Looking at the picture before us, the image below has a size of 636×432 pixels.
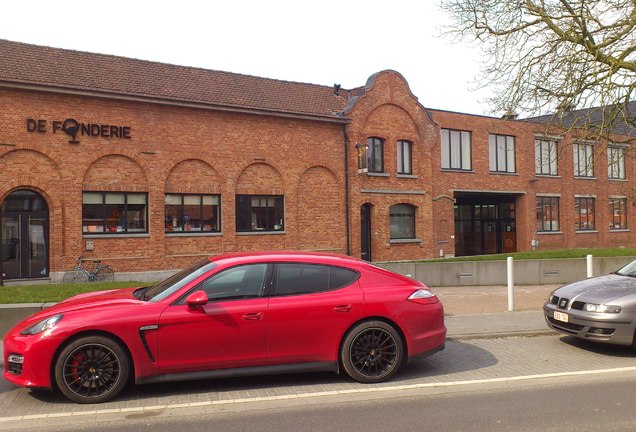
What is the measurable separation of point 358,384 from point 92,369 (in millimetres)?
2787

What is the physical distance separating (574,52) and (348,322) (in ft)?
36.2

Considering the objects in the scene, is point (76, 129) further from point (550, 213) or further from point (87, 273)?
point (550, 213)

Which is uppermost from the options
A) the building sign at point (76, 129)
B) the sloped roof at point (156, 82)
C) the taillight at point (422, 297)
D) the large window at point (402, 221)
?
the sloped roof at point (156, 82)

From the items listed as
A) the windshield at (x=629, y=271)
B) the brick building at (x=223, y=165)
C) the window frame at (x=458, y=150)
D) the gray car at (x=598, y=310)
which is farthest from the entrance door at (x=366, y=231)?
the gray car at (x=598, y=310)

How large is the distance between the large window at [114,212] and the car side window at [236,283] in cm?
1358

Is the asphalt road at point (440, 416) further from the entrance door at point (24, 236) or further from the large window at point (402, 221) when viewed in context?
the large window at point (402, 221)

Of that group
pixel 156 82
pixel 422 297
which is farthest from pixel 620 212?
pixel 422 297

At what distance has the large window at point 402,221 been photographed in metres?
25.0

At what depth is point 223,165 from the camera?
806 inches

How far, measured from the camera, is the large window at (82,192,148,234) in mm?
18062

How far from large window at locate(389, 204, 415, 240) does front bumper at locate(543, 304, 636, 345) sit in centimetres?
1717

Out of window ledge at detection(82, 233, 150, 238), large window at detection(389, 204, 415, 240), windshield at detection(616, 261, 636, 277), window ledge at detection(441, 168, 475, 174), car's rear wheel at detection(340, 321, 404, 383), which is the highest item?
window ledge at detection(441, 168, 475, 174)

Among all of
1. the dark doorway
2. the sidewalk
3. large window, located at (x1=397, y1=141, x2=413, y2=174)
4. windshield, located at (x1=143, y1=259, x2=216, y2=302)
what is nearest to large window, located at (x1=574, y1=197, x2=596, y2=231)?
the dark doorway

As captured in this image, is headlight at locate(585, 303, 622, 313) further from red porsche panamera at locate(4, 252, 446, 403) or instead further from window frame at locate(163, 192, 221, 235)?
window frame at locate(163, 192, 221, 235)
